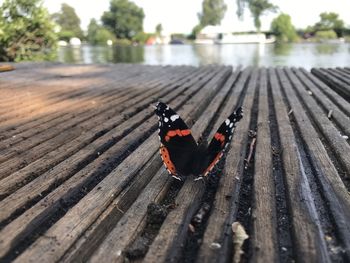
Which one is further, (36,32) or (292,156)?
(36,32)

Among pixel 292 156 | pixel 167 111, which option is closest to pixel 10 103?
pixel 167 111

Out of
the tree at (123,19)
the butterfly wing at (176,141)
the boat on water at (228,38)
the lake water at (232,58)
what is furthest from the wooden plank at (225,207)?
the tree at (123,19)

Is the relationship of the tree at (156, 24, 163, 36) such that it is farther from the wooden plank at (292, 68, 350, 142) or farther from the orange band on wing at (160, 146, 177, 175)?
the orange band on wing at (160, 146, 177, 175)

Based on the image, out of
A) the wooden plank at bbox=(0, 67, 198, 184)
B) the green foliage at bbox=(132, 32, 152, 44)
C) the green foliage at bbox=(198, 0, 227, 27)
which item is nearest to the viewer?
the wooden plank at bbox=(0, 67, 198, 184)

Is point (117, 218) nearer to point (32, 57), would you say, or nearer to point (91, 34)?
point (32, 57)

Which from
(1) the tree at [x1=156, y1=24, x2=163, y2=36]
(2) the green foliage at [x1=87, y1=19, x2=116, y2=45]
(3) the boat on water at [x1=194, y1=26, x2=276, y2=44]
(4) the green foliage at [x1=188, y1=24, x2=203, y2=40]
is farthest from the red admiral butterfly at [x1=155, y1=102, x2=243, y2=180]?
(1) the tree at [x1=156, y1=24, x2=163, y2=36]

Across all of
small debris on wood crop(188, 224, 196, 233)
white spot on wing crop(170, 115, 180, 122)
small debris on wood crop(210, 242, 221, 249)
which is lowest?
small debris on wood crop(188, 224, 196, 233)

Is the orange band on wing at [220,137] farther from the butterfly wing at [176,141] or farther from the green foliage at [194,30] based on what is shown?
the green foliage at [194,30]
